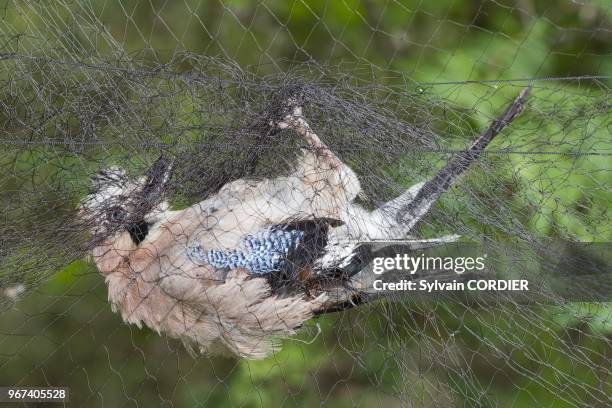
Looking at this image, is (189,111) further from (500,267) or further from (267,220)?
(500,267)

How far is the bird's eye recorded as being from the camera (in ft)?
4.27

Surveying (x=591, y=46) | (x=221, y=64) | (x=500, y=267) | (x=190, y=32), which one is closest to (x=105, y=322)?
(x=190, y=32)

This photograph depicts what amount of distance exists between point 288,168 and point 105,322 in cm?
123

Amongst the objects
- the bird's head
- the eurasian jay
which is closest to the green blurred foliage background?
the eurasian jay

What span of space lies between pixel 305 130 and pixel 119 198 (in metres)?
0.34

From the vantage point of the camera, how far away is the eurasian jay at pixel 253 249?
133 centimetres

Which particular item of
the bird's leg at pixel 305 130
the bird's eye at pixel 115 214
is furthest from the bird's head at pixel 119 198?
the bird's leg at pixel 305 130

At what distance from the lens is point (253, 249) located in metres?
1.44

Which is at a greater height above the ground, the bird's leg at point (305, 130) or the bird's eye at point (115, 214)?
the bird's leg at point (305, 130)

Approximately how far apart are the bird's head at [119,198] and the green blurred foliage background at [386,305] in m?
0.26

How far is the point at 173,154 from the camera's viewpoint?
4.11 feet

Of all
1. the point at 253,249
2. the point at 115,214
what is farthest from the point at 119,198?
the point at 253,249

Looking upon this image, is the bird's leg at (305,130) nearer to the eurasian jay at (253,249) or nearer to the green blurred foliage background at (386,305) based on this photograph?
the eurasian jay at (253,249)

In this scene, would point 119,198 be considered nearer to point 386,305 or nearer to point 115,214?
point 115,214
